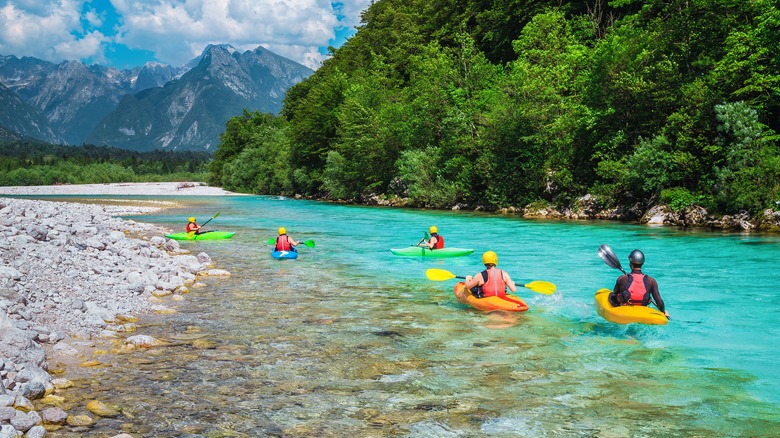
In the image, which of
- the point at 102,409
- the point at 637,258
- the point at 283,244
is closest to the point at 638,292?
the point at 637,258

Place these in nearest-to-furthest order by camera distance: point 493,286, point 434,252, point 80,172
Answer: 1. point 493,286
2. point 434,252
3. point 80,172

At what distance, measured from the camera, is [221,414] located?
5562 mm

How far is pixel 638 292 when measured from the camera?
9039 millimetres

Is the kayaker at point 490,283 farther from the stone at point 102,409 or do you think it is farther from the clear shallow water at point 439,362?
the stone at point 102,409

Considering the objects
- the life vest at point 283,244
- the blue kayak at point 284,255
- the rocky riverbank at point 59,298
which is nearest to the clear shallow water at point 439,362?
the rocky riverbank at point 59,298

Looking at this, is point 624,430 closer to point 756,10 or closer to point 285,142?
point 756,10

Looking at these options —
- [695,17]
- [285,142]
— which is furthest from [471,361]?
[285,142]

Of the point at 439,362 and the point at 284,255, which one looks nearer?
the point at 439,362

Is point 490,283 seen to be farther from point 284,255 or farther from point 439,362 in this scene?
point 284,255

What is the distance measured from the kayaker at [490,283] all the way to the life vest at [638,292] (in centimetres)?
201

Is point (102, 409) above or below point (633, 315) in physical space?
below

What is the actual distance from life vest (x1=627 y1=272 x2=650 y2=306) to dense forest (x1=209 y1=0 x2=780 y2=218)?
16.5 m

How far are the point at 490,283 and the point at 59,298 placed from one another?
7.16 meters

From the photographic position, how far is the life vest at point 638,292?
9.02 metres
